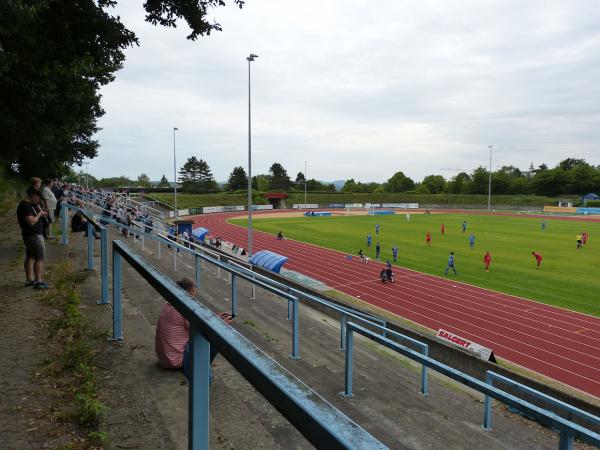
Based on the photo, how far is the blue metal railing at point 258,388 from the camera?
43.4 inches

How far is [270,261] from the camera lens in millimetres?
22484

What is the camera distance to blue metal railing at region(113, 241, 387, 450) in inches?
43.4

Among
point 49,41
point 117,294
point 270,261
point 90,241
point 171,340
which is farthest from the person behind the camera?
point 270,261

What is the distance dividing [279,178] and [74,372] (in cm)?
14269

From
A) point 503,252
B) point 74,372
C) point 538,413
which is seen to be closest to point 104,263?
point 74,372

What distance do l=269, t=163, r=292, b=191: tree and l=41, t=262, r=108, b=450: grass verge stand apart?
138 m

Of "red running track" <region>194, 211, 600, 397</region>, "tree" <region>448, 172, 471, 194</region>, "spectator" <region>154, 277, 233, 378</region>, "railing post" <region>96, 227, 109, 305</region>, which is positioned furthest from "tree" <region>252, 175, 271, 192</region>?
"spectator" <region>154, 277, 233, 378</region>

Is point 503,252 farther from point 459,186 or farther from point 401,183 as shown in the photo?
point 401,183

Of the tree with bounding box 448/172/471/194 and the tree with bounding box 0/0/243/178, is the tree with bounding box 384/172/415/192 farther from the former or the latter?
the tree with bounding box 0/0/243/178

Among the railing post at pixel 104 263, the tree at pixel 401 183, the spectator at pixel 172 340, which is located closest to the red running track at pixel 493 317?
the spectator at pixel 172 340

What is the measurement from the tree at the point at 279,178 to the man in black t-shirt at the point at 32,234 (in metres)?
137

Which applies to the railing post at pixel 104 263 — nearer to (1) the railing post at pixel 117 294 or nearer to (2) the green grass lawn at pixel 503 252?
(1) the railing post at pixel 117 294

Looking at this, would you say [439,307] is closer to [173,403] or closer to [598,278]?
[598,278]

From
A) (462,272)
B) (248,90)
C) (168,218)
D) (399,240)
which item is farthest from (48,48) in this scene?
(168,218)
